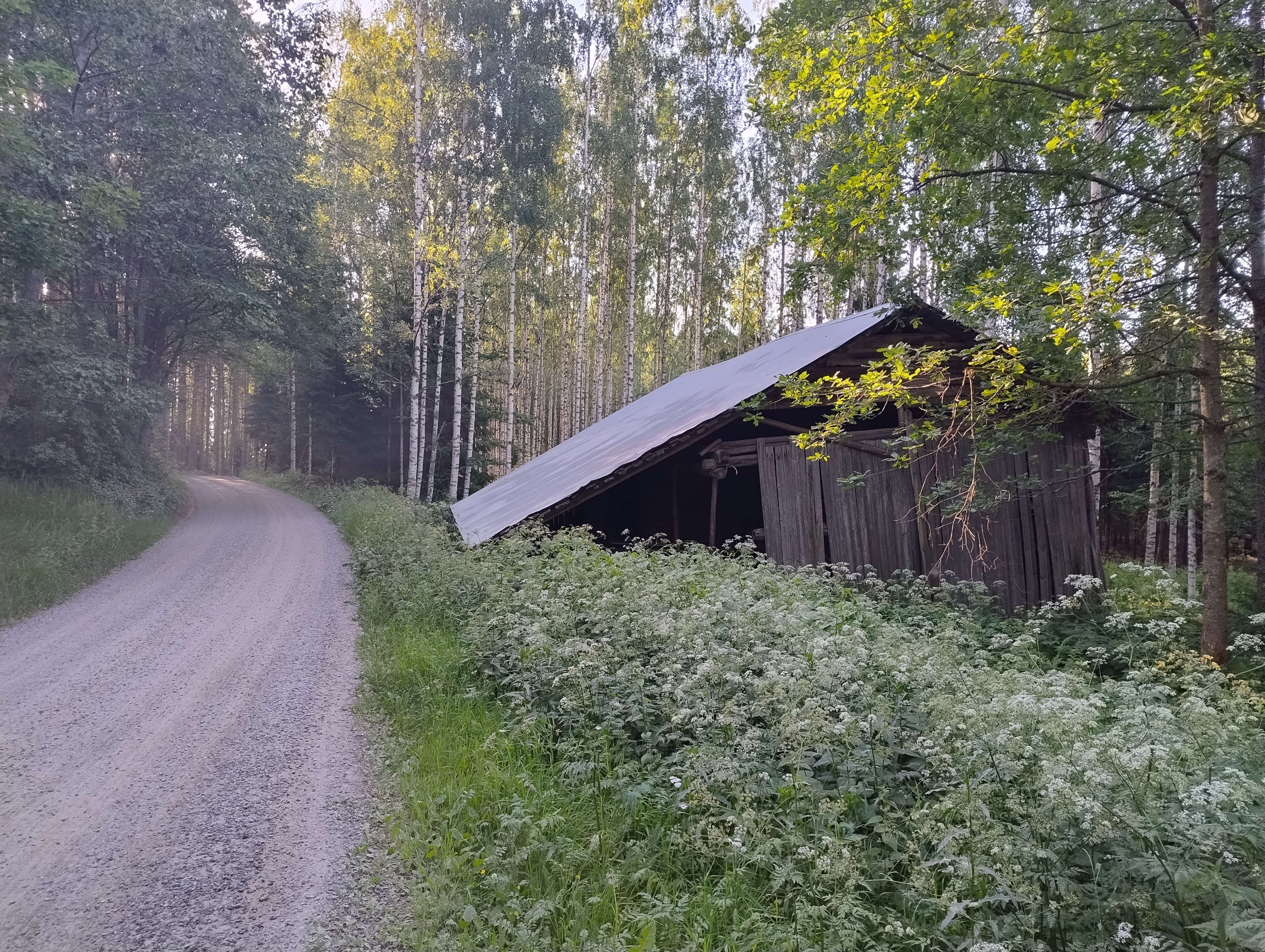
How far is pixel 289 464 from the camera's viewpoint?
41.0m

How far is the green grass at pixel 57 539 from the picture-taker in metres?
9.88

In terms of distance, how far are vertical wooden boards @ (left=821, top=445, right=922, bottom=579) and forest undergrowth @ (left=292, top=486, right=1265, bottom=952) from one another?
429cm

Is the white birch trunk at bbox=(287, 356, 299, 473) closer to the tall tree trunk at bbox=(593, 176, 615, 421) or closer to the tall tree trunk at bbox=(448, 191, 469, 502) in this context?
the tall tree trunk at bbox=(448, 191, 469, 502)

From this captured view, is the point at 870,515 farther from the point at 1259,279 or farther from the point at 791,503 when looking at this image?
the point at 1259,279

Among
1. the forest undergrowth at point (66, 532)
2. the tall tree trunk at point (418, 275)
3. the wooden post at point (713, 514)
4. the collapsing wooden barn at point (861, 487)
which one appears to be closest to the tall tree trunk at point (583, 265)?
the tall tree trunk at point (418, 275)

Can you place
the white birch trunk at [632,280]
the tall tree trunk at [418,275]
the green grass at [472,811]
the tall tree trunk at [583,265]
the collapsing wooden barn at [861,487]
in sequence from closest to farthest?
the green grass at [472,811] < the collapsing wooden barn at [861,487] < the tall tree trunk at [418,275] < the white birch trunk at [632,280] < the tall tree trunk at [583,265]

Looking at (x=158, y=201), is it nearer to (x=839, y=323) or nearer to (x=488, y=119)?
(x=488, y=119)

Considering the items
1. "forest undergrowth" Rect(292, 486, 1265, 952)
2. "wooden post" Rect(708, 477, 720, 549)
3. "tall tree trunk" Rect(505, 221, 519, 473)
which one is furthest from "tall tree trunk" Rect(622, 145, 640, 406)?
"forest undergrowth" Rect(292, 486, 1265, 952)

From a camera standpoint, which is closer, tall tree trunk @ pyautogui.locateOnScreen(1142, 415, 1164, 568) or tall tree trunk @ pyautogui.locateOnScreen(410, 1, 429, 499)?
tall tree trunk @ pyautogui.locateOnScreen(1142, 415, 1164, 568)

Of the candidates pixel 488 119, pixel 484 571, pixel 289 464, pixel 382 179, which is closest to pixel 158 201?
pixel 382 179

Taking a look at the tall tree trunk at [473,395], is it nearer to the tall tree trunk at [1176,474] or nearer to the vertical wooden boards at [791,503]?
the vertical wooden boards at [791,503]

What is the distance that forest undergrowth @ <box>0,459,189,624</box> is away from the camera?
32.8 feet

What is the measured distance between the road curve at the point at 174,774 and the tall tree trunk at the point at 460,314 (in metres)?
12.1

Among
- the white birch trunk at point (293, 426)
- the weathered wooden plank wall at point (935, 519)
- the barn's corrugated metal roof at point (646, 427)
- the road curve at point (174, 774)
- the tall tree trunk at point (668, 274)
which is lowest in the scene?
the road curve at point (174, 774)
